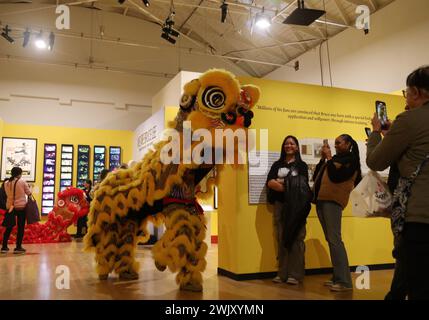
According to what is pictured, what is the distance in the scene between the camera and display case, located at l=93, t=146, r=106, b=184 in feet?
31.5

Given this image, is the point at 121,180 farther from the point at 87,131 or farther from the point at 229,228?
the point at 87,131

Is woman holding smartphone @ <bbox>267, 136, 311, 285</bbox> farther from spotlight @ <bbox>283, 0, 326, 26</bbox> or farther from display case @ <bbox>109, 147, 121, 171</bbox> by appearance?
display case @ <bbox>109, 147, 121, 171</bbox>

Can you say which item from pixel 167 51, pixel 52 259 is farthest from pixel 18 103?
pixel 52 259

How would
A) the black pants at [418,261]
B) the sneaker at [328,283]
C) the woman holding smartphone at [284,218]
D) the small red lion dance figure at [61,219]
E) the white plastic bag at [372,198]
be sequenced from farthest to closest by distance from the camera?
the small red lion dance figure at [61,219] < the woman holding smartphone at [284,218] < the sneaker at [328,283] < the white plastic bag at [372,198] < the black pants at [418,261]

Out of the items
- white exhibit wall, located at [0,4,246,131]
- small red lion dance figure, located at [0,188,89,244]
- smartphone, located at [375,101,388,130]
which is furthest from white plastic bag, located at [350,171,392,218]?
white exhibit wall, located at [0,4,246,131]

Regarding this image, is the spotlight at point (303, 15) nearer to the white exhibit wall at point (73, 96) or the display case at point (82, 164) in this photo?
the white exhibit wall at point (73, 96)

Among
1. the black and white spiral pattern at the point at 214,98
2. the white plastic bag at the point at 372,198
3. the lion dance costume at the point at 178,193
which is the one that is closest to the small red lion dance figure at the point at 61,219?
the lion dance costume at the point at 178,193

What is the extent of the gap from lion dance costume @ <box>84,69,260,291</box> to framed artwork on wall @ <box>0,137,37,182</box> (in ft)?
20.9

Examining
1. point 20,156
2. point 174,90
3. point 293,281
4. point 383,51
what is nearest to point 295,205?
point 293,281

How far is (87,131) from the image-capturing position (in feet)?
31.7

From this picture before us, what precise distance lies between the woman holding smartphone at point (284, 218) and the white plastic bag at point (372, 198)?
146 cm

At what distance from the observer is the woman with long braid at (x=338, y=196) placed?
331 cm

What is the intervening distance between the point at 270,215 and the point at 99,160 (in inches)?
260

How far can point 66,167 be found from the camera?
9.38 meters
